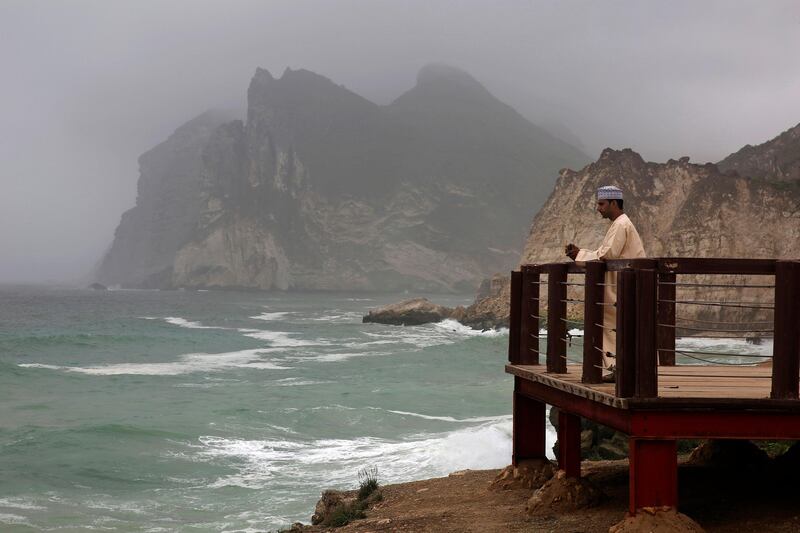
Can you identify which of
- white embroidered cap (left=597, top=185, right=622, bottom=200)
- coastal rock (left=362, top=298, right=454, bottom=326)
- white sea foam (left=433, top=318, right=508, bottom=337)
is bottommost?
white sea foam (left=433, top=318, right=508, bottom=337)

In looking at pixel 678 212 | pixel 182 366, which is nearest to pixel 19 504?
pixel 182 366

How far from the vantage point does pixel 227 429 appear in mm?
21656

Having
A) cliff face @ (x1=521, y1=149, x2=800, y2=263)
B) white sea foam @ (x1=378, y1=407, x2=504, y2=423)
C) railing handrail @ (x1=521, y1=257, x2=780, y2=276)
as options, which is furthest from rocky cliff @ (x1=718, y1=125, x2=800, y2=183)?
railing handrail @ (x1=521, y1=257, x2=780, y2=276)

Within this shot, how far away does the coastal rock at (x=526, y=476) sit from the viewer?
9070 mm

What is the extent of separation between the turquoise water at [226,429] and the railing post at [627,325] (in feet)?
25.9

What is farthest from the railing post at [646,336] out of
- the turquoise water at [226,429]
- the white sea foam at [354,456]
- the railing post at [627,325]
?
the white sea foam at [354,456]

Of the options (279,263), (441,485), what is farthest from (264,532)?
(279,263)

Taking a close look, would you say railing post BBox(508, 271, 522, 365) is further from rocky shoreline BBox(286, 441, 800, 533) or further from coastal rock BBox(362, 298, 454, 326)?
coastal rock BBox(362, 298, 454, 326)

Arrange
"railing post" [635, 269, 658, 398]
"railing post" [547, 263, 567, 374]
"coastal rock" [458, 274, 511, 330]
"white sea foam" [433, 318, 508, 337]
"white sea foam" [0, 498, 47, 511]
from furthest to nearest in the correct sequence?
"coastal rock" [458, 274, 511, 330]
"white sea foam" [433, 318, 508, 337]
"white sea foam" [0, 498, 47, 511]
"railing post" [547, 263, 567, 374]
"railing post" [635, 269, 658, 398]

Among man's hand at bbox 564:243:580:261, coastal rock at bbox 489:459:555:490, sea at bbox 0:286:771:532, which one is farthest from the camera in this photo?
sea at bbox 0:286:771:532

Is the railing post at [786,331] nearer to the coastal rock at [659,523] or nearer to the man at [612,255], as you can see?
the coastal rock at [659,523]

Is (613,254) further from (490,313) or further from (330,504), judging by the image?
(490,313)

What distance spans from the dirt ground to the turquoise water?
13.9 ft

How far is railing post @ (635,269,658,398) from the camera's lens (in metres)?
6.36
